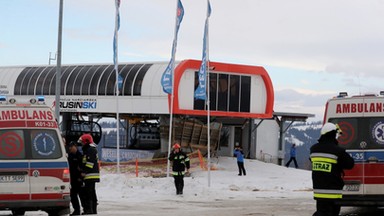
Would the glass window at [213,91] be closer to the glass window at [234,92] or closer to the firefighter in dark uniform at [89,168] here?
the glass window at [234,92]

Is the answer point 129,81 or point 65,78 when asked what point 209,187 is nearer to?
point 129,81

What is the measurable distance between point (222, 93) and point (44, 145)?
93.8 feet

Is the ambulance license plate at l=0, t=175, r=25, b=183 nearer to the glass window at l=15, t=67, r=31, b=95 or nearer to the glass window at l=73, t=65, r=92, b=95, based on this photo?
the glass window at l=73, t=65, r=92, b=95

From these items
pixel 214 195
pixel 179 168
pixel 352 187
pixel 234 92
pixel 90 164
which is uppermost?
pixel 234 92

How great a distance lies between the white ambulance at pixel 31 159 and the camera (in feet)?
50.0

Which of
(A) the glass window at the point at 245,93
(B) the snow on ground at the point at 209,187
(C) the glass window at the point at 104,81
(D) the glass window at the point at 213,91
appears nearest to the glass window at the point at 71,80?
(C) the glass window at the point at 104,81

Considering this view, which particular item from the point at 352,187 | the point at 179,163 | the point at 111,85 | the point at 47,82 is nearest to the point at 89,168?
the point at 352,187

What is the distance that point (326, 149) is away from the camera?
445 inches

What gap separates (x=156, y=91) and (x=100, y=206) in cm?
2216

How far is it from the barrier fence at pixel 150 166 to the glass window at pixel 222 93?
317 cm

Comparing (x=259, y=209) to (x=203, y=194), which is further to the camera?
(x=203, y=194)

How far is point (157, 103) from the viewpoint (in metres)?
42.5

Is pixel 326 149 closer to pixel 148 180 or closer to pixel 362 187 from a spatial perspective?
pixel 362 187

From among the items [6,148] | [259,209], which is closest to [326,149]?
[6,148]
